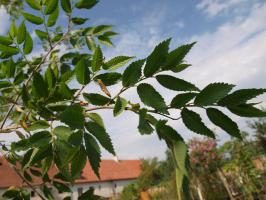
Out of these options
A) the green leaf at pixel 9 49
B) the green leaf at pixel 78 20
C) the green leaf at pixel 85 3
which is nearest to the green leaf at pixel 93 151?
the green leaf at pixel 9 49

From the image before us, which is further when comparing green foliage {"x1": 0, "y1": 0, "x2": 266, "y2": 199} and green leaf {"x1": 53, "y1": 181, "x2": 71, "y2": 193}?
green leaf {"x1": 53, "y1": 181, "x2": 71, "y2": 193}

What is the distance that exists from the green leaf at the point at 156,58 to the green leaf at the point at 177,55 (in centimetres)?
2

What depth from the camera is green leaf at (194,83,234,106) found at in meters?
0.96

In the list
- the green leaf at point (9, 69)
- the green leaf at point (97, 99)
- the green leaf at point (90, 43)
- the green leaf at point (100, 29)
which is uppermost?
the green leaf at point (100, 29)

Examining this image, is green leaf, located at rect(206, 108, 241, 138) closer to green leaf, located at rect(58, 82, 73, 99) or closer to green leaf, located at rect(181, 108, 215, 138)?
green leaf, located at rect(181, 108, 215, 138)

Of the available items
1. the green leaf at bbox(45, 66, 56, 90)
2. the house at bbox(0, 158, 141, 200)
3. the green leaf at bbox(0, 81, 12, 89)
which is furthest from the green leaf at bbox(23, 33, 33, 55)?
the house at bbox(0, 158, 141, 200)

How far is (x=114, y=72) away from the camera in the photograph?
4.00 ft

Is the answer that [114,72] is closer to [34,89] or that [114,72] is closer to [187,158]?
[34,89]

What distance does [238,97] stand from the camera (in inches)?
38.7

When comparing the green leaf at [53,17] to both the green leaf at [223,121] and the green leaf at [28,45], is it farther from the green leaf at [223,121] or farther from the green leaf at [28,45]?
the green leaf at [223,121]

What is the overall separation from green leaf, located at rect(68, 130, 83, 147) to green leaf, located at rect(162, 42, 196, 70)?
340mm

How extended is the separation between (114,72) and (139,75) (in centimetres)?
17

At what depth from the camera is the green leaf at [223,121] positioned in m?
0.99

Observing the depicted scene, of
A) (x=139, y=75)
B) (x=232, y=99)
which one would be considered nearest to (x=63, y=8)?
(x=139, y=75)
